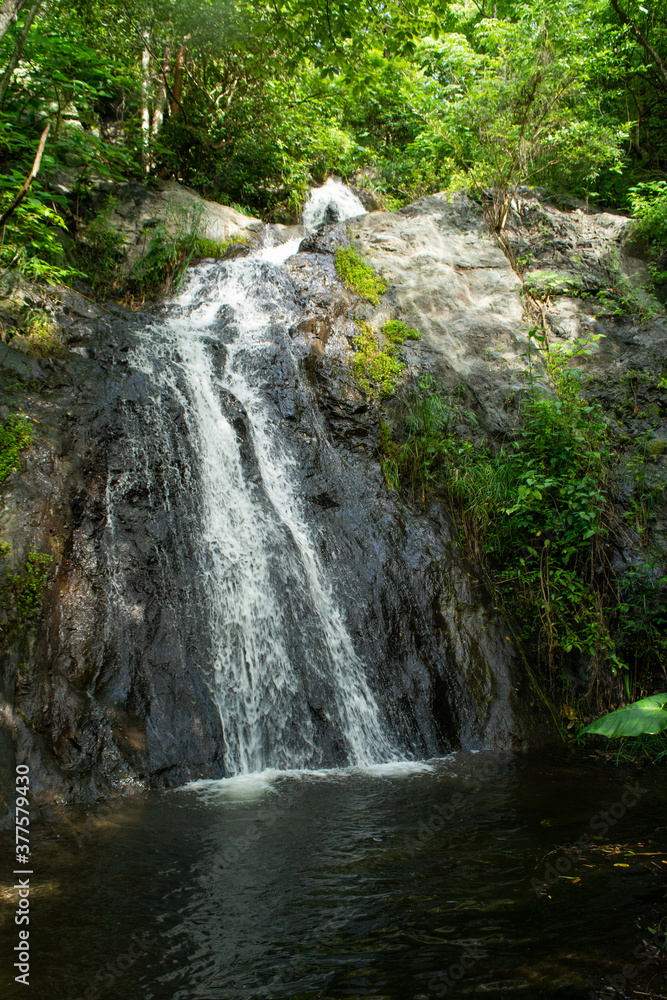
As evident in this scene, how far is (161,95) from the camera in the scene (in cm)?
1197

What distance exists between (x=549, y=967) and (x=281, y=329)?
7.13m

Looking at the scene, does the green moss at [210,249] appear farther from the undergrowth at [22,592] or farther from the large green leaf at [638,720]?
the large green leaf at [638,720]

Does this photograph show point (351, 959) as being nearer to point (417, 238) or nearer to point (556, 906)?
point (556, 906)

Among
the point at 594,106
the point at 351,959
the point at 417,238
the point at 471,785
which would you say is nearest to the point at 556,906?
the point at 351,959

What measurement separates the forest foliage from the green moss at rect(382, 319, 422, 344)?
3073mm

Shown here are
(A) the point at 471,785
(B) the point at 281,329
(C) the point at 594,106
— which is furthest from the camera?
(C) the point at 594,106

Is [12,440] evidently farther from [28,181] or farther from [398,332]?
[398,332]

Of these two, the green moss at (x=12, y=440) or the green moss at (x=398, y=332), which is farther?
the green moss at (x=398, y=332)

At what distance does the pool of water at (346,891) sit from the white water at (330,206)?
37.3 feet

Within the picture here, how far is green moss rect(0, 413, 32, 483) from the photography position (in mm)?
4984

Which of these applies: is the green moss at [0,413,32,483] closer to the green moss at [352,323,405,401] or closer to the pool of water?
the pool of water

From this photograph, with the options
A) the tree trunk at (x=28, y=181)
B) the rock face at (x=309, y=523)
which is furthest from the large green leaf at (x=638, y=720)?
the tree trunk at (x=28, y=181)

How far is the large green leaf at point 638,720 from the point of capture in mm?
2607

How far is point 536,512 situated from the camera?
6660 millimetres
